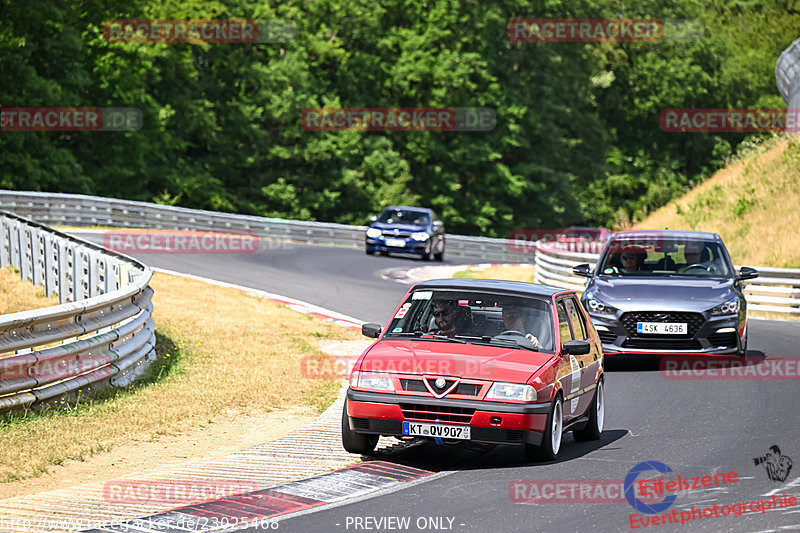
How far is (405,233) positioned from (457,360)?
2651 centimetres

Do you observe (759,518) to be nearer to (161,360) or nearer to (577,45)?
(161,360)

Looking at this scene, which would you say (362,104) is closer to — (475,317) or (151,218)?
(151,218)

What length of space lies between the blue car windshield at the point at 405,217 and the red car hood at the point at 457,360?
2675 centimetres

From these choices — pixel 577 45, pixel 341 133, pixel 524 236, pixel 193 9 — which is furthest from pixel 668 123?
pixel 193 9

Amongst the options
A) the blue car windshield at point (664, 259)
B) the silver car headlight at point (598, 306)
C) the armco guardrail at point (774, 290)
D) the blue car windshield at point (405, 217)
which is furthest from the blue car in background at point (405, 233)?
the silver car headlight at point (598, 306)

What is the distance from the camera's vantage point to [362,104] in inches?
2509

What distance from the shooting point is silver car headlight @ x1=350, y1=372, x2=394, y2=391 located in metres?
9.16

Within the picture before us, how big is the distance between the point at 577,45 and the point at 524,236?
493 inches

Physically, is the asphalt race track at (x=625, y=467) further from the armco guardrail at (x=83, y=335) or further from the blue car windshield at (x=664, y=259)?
the armco guardrail at (x=83, y=335)

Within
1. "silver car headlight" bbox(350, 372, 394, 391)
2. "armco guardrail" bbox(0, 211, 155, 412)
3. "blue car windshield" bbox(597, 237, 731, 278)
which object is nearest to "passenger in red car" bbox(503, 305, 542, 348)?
"silver car headlight" bbox(350, 372, 394, 391)

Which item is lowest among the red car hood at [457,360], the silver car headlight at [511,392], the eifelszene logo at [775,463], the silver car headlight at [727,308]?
the eifelszene logo at [775,463]

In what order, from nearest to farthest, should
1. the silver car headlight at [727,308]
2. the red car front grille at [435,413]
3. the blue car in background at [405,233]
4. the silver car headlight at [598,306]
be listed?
the red car front grille at [435,413]
the silver car headlight at [727,308]
the silver car headlight at [598,306]
the blue car in background at [405,233]

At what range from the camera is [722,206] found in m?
36.8

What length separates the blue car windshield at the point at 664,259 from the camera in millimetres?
15797
